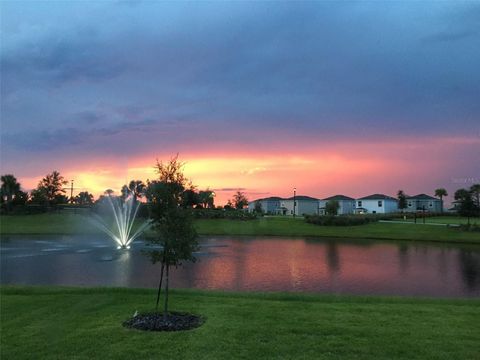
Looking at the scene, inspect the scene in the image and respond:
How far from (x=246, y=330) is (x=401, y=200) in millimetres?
125698

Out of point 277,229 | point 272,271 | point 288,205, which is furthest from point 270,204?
point 272,271

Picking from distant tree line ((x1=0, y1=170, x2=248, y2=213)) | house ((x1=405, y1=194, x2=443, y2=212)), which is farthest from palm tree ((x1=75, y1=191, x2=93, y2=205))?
house ((x1=405, y1=194, x2=443, y2=212))

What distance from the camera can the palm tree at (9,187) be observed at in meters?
102

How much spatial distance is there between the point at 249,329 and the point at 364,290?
437 inches

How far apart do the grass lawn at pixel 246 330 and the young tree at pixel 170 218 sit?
195cm

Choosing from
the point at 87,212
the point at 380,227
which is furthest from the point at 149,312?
the point at 87,212

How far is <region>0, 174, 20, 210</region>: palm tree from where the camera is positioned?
4035 inches

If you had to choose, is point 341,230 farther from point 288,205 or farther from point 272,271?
point 288,205

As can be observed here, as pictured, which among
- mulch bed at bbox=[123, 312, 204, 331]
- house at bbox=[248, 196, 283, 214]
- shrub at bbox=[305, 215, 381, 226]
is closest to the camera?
Answer: mulch bed at bbox=[123, 312, 204, 331]

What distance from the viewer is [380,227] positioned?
6456cm

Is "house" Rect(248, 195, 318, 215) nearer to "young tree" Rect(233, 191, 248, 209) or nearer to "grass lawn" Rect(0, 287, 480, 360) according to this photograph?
"young tree" Rect(233, 191, 248, 209)

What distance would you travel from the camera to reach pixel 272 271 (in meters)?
25.0

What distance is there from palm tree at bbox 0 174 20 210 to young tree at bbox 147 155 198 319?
4092 inches

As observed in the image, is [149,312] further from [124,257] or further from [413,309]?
[124,257]
